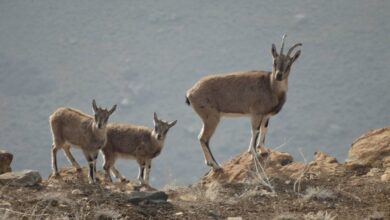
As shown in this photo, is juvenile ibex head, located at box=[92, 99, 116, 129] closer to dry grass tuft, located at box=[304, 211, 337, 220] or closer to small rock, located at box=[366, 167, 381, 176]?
small rock, located at box=[366, 167, 381, 176]

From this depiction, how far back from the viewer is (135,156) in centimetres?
1703

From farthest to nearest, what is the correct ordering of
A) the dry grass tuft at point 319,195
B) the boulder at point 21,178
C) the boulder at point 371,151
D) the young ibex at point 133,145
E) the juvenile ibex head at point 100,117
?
the young ibex at point 133,145 → the juvenile ibex head at point 100,117 → the boulder at point 371,151 → the boulder at point 21,178 → the dry grass tuft at point 319,195

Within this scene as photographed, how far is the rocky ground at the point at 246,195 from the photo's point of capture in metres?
11.3

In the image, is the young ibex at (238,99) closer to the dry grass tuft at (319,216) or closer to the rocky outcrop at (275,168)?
the rocky outcrop at (275,168)

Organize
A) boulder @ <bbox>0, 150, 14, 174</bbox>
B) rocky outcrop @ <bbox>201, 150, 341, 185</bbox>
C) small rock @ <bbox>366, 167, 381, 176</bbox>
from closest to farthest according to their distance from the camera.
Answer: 1. small rock @ <bbox>366, 167, 381, 176</bbox>
2. rocky outcrop @ <bbox>201, 150, 341, 185</bbox>
3. boulder @ <bbox>0, 150, 14, 174</bbox>

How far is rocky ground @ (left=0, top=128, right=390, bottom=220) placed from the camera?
37.1 feet

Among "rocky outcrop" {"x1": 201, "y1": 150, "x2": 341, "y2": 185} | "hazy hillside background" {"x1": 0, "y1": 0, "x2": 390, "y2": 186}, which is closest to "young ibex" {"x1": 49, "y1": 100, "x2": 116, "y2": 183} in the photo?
"rocky outcrop" {"x1": 201, "y1": 150, "x2": 341, "y2": 185}

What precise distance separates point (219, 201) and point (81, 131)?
456 cm

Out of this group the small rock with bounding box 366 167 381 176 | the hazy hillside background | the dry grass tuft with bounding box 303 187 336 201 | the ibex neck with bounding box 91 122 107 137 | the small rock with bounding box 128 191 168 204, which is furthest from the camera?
the hazy hillside background

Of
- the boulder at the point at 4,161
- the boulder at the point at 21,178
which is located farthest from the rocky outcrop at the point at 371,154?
the boulder at the point at 4,161

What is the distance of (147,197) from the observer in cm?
1192

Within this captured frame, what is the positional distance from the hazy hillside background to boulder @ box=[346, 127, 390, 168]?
95.3m

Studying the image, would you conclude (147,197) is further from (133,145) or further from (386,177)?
(133,145)

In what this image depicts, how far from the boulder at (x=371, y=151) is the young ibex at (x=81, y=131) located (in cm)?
527
